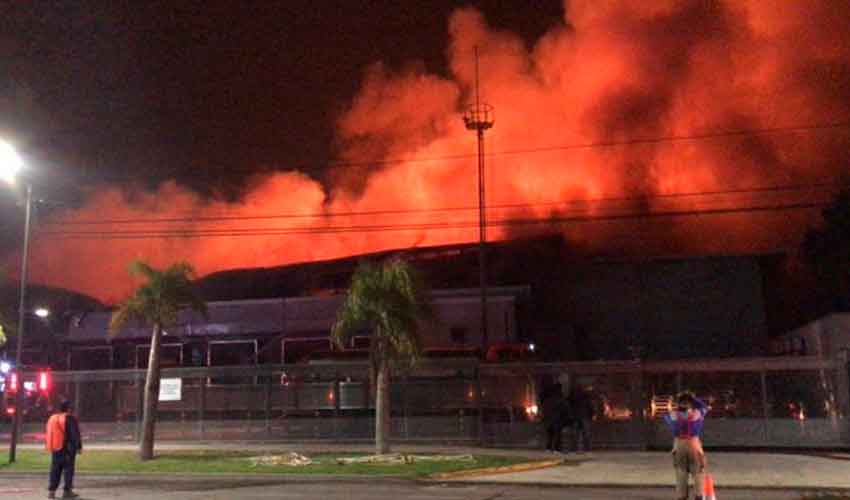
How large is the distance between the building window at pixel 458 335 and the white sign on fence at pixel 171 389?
645 inches

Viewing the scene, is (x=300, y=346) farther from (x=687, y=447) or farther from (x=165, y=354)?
(x=687, y=447)

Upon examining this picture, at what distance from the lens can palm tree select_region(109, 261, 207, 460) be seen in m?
22.8

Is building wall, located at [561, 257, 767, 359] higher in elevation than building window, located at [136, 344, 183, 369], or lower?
higher

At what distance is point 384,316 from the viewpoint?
2156 centimetres

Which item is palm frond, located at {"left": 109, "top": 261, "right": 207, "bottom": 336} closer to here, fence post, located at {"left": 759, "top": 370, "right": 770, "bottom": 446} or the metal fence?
the metal fence

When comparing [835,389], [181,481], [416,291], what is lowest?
[181,481]

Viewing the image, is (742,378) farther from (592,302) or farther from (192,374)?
(592,302)

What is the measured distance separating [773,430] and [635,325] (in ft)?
73.3

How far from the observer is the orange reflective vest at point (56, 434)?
50.5 ft

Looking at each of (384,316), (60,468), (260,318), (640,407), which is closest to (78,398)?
(384,316)

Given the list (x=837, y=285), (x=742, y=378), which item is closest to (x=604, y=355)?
(x=837, y=285)

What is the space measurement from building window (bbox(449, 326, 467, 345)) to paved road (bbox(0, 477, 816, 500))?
2545 cm

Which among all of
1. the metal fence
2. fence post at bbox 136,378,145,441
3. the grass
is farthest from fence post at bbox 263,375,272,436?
fence post at bbox 136,378,145,441

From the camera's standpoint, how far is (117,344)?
48.2 metres
